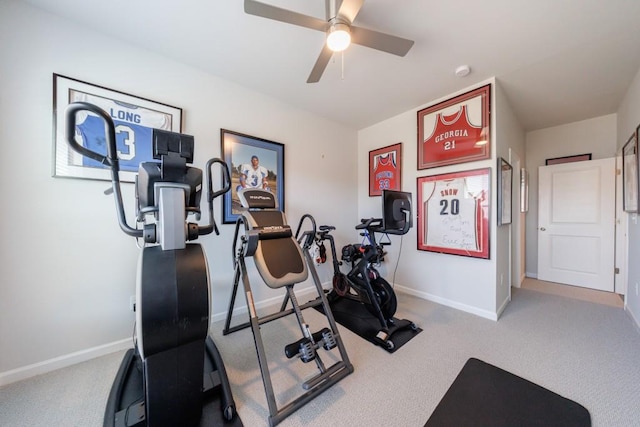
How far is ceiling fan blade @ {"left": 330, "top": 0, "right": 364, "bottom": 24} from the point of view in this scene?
1.36 metres

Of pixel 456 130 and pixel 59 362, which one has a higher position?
pixel 456 130

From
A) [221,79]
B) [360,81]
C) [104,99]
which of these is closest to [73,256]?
[104,99]

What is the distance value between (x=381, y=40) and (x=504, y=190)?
7.85ft

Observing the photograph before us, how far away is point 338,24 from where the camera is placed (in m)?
1.49

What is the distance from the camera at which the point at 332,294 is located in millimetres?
2953

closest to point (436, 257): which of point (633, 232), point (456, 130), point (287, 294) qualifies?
point (456, 130)

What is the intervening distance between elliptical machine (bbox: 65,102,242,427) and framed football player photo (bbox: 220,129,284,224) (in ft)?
3.77

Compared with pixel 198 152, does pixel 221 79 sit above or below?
above

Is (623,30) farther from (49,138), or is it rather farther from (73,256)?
(73,256)

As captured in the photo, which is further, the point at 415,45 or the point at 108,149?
the point at 415,45

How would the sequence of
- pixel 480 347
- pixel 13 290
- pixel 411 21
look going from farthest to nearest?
pixel 480 347, pixel 411 21, pixel 13 290

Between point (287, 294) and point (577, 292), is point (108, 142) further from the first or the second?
point (577, 292)

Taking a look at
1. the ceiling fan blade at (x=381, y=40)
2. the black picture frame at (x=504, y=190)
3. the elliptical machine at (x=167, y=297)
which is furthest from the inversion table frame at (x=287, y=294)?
the black picture frame at (x=504, y=190)

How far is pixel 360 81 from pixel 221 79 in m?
1.57
